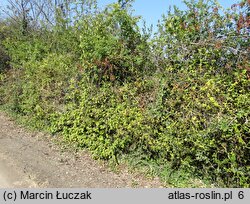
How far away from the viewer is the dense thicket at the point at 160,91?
4.74 metres

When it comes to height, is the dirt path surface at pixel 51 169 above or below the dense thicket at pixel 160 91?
below

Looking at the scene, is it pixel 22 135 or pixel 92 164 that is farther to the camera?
pixel 22 135

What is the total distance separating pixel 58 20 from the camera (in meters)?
9.20

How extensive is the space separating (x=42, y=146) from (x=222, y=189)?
4108mm

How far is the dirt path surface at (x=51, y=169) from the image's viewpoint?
4.94 meters

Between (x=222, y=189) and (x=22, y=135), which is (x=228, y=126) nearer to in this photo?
(x=222, y=189)

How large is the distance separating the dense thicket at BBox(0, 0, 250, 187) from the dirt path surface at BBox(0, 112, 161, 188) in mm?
424

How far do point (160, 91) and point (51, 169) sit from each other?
259 centimetres

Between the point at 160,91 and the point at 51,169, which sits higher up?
the point at 160,91

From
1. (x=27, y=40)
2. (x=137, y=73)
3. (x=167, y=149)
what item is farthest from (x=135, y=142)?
(x=27, y=40)

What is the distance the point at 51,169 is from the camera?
5.43 meters

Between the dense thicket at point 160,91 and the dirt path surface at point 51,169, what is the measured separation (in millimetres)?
424

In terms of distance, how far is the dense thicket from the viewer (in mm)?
4738

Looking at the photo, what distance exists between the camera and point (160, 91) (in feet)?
18.3
